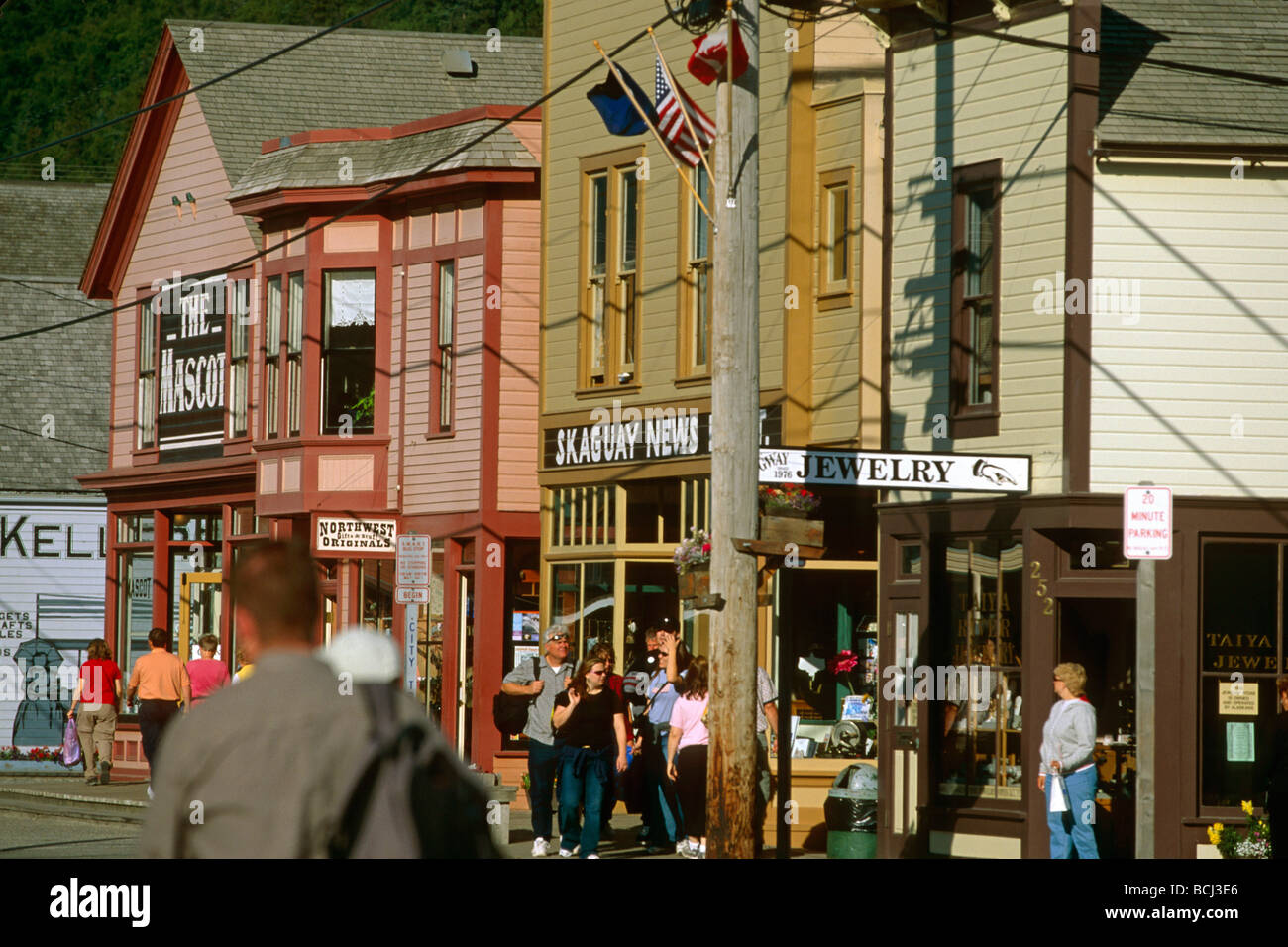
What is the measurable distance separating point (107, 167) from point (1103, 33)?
152ft

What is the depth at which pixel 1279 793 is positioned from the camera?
44.7 ft

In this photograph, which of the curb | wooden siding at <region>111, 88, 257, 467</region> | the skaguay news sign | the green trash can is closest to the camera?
the green trash can

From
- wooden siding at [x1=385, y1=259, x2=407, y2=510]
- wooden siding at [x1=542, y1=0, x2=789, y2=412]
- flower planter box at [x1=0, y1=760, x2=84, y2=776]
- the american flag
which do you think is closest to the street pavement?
flower planter box at [x1=0, y1=760, x2=84, y2=776]

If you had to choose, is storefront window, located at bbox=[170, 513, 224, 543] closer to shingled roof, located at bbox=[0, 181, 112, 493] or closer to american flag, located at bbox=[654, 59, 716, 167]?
shingled roof, located at bbox=[0, 181, 112, 493]

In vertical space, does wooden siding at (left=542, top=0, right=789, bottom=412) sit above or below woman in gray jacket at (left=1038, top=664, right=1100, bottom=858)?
above

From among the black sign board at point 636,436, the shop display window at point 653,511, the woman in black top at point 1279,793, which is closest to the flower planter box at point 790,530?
the woman in black top at point 1279,793

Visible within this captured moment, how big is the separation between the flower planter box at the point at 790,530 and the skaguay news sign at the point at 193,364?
16.6 m

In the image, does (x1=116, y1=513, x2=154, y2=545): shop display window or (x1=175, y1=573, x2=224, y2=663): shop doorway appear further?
(x1=116, y1=513, x2=154, y2=545): shop display window

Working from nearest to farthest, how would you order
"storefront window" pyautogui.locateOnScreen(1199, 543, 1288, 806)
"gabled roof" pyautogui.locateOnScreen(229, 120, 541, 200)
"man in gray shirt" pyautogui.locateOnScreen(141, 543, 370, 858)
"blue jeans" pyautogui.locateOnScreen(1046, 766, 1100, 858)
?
"man in gray shirt" pyautogui.locateOnScreen(141, 543, 370, 858)
"blue jeans" pyautogui.locateOnScreen(1046, 766, 1100, 858)
"storefront window" pyautogui.locateOnScreen(1199, 543, 1288, 806)
"gabled roof" pyautogui.locateOnScreen(229, 120, 541, 200)

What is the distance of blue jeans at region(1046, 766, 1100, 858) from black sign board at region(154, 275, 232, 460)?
17.6m

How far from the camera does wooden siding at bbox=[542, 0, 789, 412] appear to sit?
20.1 m

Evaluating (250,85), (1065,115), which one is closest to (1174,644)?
(1065,115)

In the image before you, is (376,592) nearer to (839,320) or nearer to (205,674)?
(205,674)

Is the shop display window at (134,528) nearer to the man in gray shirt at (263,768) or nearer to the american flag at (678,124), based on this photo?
the american flag at (678,124)
